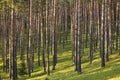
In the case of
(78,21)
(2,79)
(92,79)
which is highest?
(78,21)

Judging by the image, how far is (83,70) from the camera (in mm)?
27391

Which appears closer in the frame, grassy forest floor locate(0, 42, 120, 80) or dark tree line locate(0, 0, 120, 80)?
grassy forest floor locate(0, 42, 120, 80)

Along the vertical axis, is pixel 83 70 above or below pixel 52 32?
below

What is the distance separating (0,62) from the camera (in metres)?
44.3

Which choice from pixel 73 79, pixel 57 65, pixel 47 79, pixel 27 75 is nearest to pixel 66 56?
pixel 57 65

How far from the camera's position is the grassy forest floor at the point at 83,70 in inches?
860

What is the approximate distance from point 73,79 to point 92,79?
2.15m

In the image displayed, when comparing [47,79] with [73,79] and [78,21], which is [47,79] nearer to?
[73,79]

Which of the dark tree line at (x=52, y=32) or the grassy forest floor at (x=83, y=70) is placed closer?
the grassy forest floor at (x=83, y=70)

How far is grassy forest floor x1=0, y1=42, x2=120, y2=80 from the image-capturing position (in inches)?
860

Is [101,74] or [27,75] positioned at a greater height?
[101,74]

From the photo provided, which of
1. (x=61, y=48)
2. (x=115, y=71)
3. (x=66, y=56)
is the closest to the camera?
(x=115, y=71)

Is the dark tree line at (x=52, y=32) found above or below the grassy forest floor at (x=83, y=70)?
above

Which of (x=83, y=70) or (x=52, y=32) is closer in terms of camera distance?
(x=83, y=70)
